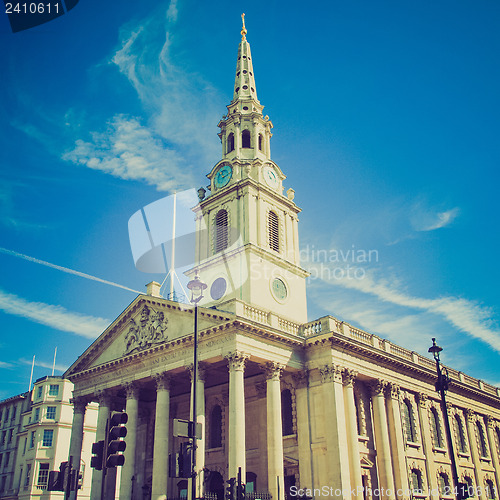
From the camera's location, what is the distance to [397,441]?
116 ft

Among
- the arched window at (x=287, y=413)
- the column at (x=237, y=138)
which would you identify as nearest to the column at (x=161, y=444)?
the arched window at (x=287, y=413)

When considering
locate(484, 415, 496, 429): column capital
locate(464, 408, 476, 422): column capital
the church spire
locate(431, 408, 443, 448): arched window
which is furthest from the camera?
the church spire

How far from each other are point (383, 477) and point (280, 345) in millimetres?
10870

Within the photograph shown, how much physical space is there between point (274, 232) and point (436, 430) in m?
20.3


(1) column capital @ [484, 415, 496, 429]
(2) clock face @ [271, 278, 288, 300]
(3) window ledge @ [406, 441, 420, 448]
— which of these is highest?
(2) clock face @ [271, 278, 288, 300]

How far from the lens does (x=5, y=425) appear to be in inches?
2473

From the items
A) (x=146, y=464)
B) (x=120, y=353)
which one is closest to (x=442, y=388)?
(x=120, y=353)

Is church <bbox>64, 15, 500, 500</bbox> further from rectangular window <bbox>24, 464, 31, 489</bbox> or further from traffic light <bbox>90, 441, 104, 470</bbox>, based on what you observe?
rectangular window <bbox>24, 464, 31, 489</bbox>

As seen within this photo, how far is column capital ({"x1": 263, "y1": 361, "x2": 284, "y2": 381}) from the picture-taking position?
3146 centimetres

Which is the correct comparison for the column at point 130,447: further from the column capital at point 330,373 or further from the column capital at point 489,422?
the column capital at point 489,422

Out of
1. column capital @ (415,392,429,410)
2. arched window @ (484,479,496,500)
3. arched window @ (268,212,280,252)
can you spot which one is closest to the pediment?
arched window @ (268,212,280,252)

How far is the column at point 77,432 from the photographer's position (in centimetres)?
3647

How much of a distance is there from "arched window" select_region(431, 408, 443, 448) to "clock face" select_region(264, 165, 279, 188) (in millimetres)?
22573

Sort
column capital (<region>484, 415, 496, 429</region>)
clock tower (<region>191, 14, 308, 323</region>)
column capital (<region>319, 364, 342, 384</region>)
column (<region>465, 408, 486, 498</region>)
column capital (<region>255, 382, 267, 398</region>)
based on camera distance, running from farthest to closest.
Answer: column capital (<region>484, 415, 496, 429</region>)
column (<region>465, 408, 486, 498</region>)
clock tower (<region>191, 14, 308, 323</region>)
column capital (<region>255, 382, 267, 398</region>)
column capital (<region>319, 364, 342, 384</region>)
